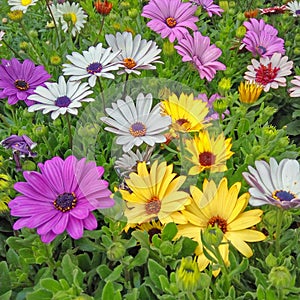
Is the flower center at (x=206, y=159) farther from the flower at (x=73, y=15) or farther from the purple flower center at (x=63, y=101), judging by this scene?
the flower at (x=73, y=15)

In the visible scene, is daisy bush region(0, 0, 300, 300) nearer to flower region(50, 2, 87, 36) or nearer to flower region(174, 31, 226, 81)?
flower region(174, 31, 226, 81)

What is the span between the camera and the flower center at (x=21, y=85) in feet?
3.72

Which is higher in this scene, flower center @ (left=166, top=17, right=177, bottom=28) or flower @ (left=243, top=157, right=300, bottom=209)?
flower center @ (left=166, top=17, right=177, bottom=28)

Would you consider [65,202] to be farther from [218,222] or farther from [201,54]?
[201,54]

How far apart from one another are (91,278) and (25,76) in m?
0.52

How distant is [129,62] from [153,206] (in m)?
0.40

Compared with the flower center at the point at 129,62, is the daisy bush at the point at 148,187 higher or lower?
lower

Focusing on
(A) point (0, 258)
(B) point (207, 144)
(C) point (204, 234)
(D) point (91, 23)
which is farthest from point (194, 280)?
(D) point (91, 23)

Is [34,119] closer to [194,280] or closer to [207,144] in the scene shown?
[207,144]

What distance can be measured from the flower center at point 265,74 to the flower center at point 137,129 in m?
0.41

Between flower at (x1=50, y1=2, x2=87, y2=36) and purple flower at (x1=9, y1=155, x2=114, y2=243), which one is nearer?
purple flower at (x1=9, y1=155, x2=114, y2=243)

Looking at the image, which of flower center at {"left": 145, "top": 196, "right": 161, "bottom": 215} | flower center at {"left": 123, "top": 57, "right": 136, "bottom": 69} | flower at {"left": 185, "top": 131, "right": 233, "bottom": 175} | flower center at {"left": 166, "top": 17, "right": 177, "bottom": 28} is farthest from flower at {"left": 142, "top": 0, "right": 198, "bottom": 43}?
flower center at {"left": 145, "top": 196, "right": 161, "bottom": 215}

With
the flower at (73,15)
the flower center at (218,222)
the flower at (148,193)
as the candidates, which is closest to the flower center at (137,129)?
the flower at (148,193)

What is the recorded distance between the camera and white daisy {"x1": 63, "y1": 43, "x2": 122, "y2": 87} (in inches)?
Result: 41.1
